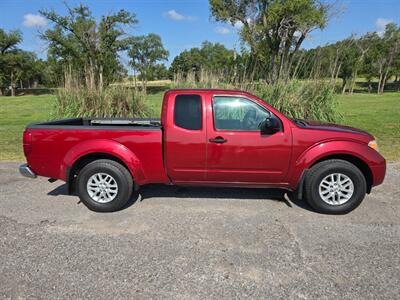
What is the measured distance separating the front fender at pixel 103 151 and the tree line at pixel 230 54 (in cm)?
A: 636

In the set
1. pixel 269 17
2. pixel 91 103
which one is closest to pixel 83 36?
pixel 269 17

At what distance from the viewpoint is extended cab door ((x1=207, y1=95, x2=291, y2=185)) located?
427cm

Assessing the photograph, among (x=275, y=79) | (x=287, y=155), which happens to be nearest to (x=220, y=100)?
(x=287, y=155)

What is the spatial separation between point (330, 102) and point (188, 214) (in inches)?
292

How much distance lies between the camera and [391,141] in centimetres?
916

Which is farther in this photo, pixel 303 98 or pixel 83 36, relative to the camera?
pixel 83 36

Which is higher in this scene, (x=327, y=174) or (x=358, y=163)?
(x=358, y=163)

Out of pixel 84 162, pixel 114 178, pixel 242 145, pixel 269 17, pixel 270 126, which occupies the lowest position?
pixel 114 178

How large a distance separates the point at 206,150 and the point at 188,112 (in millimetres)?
590

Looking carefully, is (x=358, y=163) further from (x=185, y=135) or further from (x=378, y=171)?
(x=185, y=135)

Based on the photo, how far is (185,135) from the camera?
4.32 metres

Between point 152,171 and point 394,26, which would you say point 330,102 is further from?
point 394,26

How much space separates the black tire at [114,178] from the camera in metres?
4.42

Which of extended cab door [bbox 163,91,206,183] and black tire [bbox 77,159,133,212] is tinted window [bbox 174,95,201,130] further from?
black tire [bbox 77,159,133,212]
